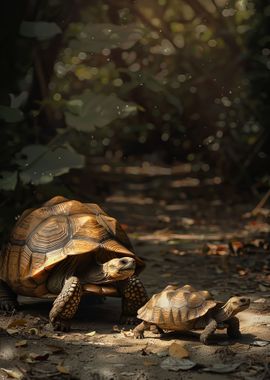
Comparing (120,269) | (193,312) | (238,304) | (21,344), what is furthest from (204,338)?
(21,344)

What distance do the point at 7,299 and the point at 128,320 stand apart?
32.4 inches

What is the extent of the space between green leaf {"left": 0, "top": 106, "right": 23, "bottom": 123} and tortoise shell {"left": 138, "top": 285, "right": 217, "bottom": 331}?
2.91 meters

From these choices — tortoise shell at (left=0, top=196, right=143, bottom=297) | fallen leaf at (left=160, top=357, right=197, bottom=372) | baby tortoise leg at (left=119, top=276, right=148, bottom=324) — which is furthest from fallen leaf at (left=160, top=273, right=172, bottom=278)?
fallen leaf at (left=160, top=357, right=197, bottom=372)

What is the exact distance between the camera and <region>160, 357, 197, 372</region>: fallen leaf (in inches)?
138

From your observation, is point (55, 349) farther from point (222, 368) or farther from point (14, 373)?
point (222, 368)

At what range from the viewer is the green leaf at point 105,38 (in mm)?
7137

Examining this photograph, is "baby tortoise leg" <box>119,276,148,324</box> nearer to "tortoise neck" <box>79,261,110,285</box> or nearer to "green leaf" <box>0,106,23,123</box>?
"tortoise neck" <box>79,261,110,285</box>

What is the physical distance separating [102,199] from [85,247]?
6.03 m

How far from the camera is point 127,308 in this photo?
4.51 meters

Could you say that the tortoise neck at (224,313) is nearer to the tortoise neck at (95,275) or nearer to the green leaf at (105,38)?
the tortoise neck at (95,275)

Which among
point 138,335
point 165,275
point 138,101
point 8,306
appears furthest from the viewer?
point 138,101

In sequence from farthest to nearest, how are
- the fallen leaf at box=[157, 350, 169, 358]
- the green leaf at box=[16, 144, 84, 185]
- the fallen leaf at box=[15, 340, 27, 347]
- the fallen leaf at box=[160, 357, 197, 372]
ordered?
the green leaf at box=[16, 144, 84, 185] → the fallen leaf at box=[15, 340, 27, 347] → the fallen leaf at box=[157, 350, 169, 358] → the fallen leaf at box=[160, 357, 197, 372]

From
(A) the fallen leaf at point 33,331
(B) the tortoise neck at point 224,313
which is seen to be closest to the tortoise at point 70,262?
(A) the fallen leaf at point 33,331

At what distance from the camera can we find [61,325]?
4305mm
